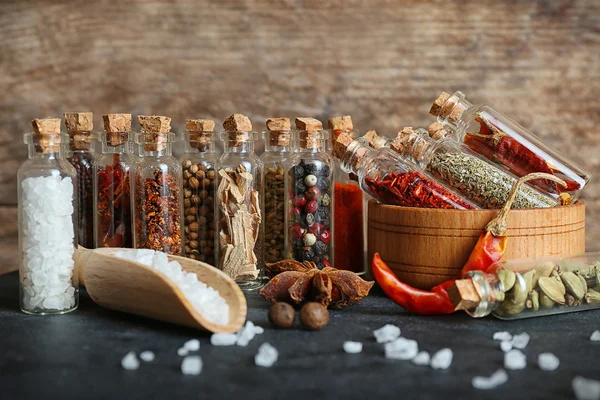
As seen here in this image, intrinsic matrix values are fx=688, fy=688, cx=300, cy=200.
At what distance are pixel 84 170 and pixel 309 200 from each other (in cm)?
44

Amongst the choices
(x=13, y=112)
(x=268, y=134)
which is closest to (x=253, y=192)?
(x=268, y=134)

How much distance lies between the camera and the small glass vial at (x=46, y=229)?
108cm

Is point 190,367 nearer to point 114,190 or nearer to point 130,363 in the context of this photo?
point 130,363

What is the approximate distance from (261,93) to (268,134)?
42 centimetres

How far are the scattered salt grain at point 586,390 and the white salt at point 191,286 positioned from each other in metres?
0.46

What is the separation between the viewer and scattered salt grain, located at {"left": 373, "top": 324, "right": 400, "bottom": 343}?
927 millimetres

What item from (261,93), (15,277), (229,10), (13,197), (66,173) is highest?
(229,10)

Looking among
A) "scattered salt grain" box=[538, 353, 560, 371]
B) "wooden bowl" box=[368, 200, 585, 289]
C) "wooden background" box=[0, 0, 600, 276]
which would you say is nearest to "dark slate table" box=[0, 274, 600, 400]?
"scattered salt grain" box=[538, 353, 560, 371]

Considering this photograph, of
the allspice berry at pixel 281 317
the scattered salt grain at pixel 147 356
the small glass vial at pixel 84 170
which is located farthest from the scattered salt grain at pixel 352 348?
the small glass vial at pixel 84 170

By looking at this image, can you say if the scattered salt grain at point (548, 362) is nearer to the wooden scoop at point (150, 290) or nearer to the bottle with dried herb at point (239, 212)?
the wooden scoop at point (150, 290)

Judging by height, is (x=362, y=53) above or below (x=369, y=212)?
above

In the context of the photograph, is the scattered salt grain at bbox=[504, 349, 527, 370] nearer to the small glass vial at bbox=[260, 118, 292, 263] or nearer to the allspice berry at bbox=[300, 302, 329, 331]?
the allspice berry at bbox=[300, 302, 329, 331]

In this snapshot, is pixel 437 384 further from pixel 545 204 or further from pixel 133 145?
pixel 133 145

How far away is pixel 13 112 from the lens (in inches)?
68.1
